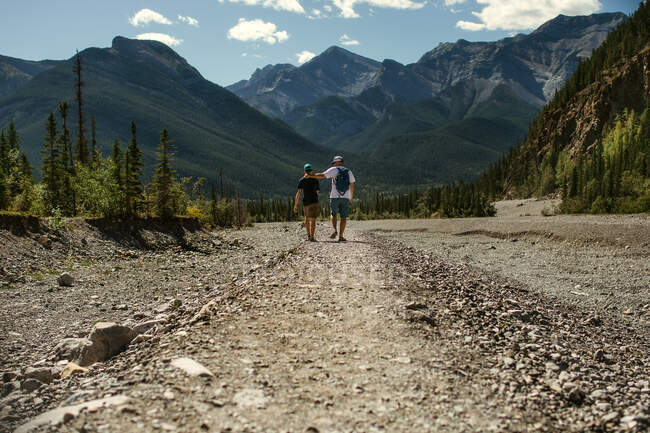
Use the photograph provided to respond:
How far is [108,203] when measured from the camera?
1842 centimetres

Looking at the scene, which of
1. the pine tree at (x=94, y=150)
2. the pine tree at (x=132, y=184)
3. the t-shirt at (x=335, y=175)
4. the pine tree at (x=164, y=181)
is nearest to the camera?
the t-shirt at (x=335, y=175)

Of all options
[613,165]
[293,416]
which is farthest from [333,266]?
[613,165]

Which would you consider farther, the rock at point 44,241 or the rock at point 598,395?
the rock at point 44,241

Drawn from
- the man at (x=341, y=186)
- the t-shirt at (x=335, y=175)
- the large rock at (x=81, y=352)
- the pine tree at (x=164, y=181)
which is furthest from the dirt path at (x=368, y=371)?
the pine tree at (x=164, y=181)

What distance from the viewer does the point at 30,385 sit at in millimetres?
5414

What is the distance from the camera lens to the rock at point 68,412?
3.32m

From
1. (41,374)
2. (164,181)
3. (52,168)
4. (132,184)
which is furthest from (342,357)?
(52,168)

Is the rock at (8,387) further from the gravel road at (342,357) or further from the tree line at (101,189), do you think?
the tree line at (101,189)

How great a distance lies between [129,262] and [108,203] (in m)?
4.85

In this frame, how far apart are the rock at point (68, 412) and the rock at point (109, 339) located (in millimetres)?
3041

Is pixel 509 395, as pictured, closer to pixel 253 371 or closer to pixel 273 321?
pixel 253 371

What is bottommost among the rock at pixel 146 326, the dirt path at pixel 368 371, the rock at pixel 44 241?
the rock at pixel 146 326

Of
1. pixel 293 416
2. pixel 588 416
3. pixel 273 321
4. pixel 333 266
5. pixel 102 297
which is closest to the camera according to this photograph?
pixel 293 416

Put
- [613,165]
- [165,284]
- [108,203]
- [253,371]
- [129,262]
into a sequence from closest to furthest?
[253,371], [165,284], [129,262], [108,203], [613,165]
